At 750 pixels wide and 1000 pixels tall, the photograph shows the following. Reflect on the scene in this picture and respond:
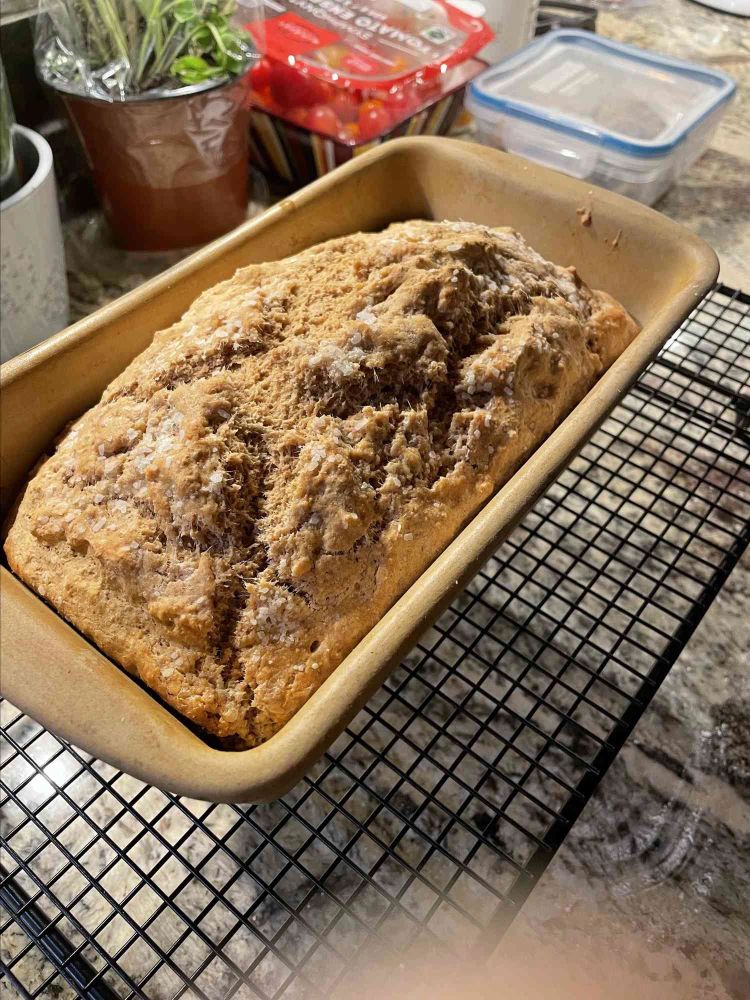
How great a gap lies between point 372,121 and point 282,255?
463 mm

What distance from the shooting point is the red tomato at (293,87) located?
118 cm

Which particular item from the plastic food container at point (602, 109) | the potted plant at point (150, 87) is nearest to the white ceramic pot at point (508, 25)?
the plastic food container at point (602, 109)

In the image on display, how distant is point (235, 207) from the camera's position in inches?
46.9

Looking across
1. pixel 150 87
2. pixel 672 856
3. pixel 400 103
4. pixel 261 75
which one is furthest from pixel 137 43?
pixel 672 856

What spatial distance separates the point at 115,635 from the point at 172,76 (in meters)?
0.77

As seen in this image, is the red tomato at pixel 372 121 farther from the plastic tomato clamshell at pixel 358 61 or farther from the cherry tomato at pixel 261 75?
the cherry tomato at pixel 261 75

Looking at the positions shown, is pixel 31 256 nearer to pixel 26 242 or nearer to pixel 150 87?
pixel 26 242

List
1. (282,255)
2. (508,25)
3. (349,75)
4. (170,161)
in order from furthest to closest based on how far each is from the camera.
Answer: (508,25) → (349,75) → (170,161) → (282,255)

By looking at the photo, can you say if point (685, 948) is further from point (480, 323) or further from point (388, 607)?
point (480, 323)

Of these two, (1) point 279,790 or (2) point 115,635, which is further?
(2) point 115,635

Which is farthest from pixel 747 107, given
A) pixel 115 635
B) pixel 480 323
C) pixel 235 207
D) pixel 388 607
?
pixel 115 635

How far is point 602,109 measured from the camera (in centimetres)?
133

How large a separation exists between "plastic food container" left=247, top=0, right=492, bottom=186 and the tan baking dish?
0.34 m

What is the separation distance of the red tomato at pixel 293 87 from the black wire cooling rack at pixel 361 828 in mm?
722
